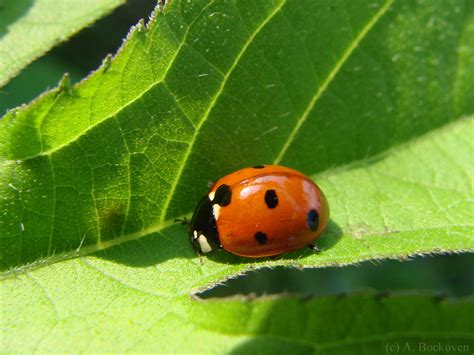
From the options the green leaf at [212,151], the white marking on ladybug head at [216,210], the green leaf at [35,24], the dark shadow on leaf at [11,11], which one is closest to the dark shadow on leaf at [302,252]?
the green leaf at [212,151]

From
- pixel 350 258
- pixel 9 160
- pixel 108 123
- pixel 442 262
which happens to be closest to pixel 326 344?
pixel 350 258

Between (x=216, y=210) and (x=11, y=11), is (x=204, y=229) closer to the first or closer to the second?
(x=216, y=210)

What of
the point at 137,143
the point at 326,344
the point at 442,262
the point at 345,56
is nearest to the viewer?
the point at 326,344

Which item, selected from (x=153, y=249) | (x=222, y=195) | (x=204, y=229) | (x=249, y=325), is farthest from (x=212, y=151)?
(x=249, y=325)

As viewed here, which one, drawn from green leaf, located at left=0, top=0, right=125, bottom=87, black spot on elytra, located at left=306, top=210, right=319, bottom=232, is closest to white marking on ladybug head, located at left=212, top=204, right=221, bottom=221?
black spot on elytra, located at left=306, top=210, right=319, bottom=232

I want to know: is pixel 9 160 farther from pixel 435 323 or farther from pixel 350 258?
pixel 435 323

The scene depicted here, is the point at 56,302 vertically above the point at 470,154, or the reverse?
the point at 56,302
